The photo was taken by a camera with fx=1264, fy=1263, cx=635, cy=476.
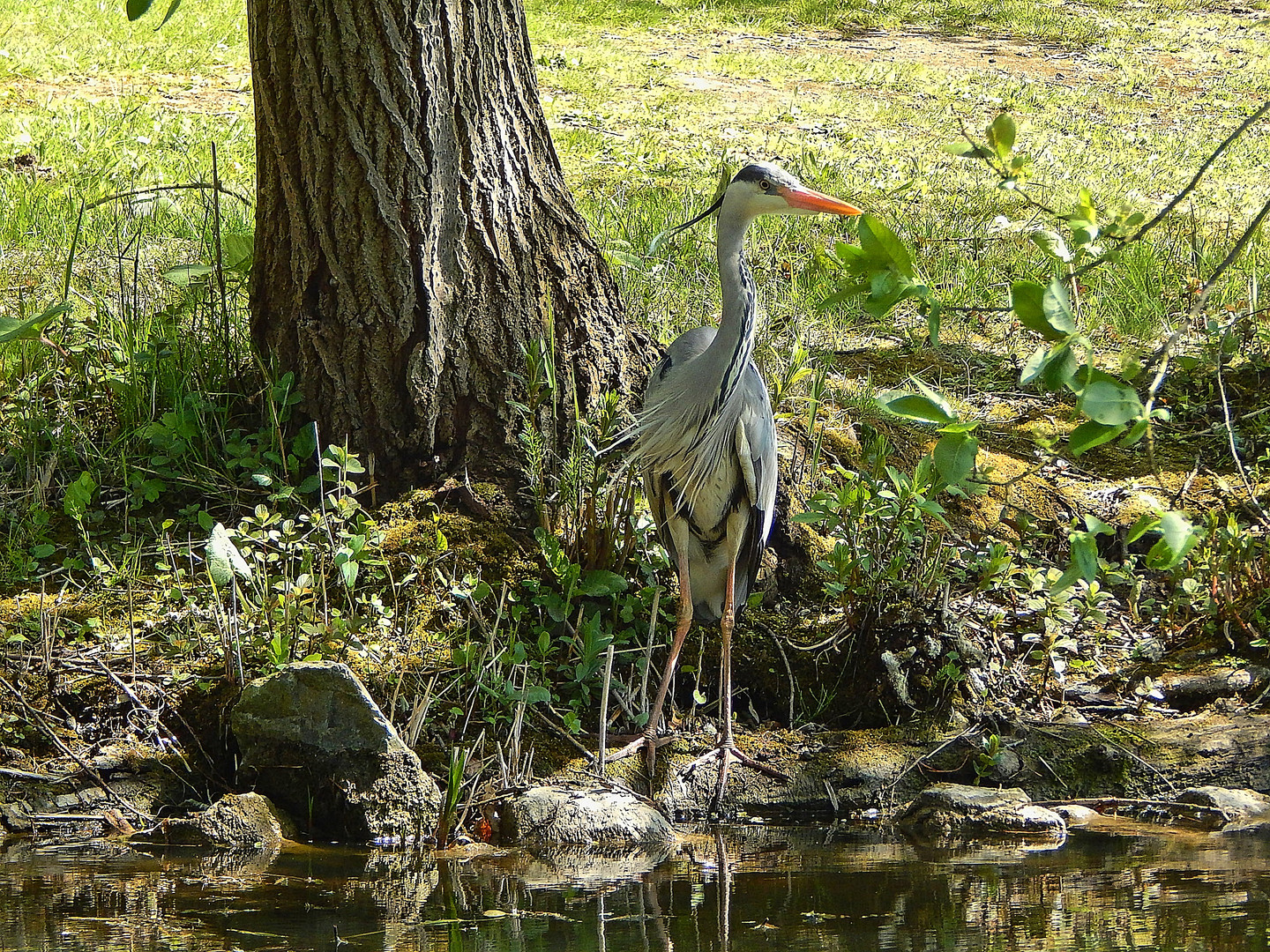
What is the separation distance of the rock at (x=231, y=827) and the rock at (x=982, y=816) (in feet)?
5.38

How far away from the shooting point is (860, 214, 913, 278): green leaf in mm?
1703

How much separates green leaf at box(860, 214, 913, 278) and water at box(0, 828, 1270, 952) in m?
1.39

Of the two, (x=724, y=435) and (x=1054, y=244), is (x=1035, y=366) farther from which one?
(x=724, y=435)

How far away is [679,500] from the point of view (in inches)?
151

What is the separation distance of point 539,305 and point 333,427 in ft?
2.46

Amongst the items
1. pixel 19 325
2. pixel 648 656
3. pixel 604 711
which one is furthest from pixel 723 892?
pixel 19 325

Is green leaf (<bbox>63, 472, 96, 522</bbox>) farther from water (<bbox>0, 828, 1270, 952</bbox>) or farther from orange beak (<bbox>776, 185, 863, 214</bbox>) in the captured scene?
orange beak (<bbox>776, 185, 863, 214</bbox>)

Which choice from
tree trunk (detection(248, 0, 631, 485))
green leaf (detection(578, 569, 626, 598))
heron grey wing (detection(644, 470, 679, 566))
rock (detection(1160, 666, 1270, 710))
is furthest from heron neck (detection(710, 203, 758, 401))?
rock (detection(1160, 666, 1270, 710))

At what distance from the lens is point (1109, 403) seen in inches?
57.4

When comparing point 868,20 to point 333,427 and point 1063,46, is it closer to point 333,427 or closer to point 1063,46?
point 1063,46

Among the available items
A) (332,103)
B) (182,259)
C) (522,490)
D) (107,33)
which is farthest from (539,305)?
(107,33)

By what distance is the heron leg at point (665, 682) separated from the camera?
355cm

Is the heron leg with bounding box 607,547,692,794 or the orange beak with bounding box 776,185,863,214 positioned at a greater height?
the orange beak with bounding box 776,185,863,214

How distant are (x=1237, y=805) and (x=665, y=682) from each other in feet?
5.15
